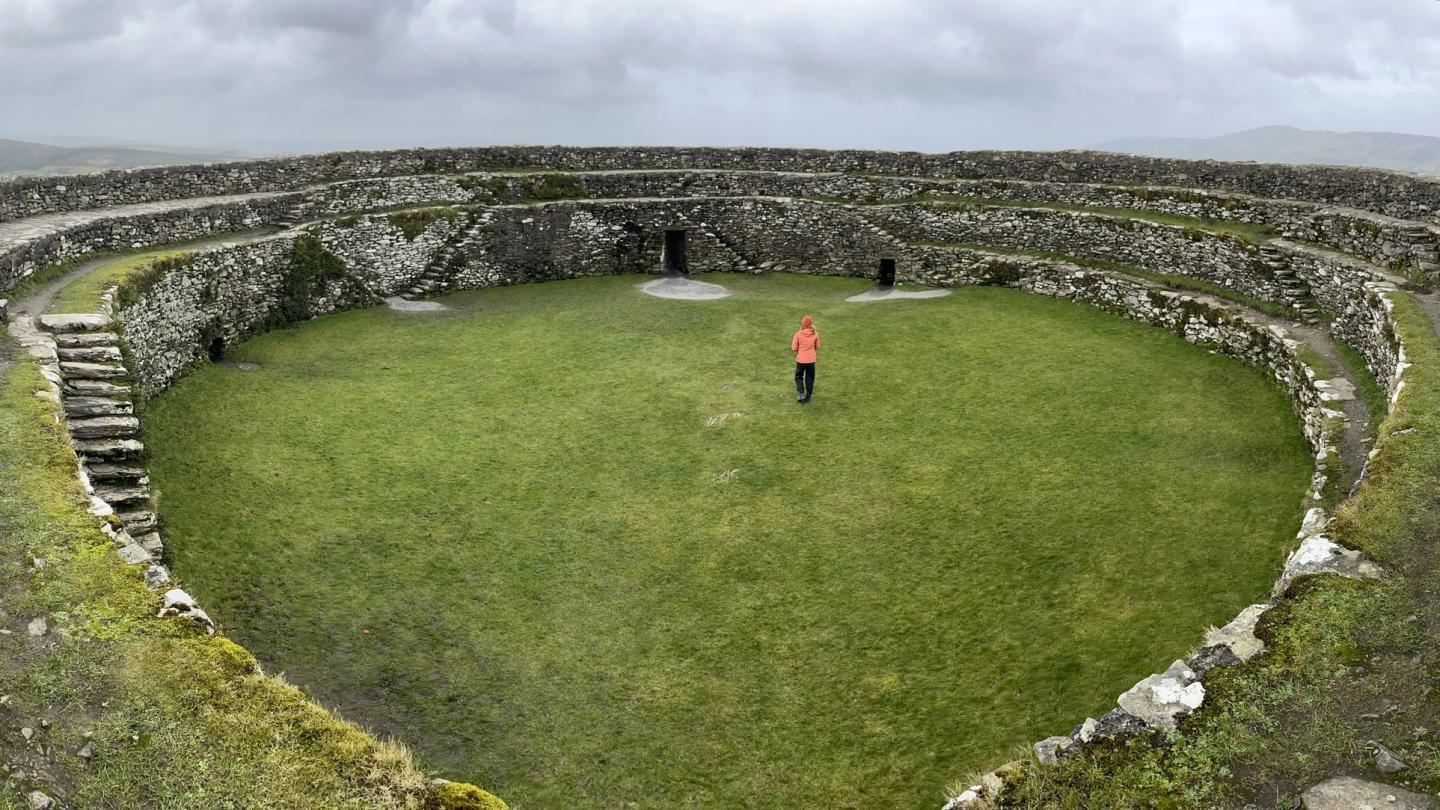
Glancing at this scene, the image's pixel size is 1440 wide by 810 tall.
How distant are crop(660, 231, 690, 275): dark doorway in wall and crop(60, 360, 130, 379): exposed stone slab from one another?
1817 centimetres

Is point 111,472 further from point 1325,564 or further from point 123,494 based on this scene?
point 1325,564

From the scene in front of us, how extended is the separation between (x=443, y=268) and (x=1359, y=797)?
2504 cm

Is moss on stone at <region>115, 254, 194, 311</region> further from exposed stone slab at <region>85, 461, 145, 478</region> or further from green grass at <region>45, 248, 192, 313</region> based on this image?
exposed stone slab at <region>85, 461, 145, 478</region>

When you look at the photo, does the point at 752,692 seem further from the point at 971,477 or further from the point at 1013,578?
the point at 971,477

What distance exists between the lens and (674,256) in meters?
30.6

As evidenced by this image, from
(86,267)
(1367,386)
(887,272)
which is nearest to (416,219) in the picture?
(86,267)

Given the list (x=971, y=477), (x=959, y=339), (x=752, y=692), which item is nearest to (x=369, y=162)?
(x=959, y=339)

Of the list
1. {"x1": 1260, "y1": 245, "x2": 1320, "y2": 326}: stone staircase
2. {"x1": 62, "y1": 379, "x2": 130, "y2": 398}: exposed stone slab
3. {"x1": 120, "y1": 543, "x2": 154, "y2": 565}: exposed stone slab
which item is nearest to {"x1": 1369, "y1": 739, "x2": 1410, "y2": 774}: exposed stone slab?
{"x1": 120, "y1": 543, "x2": 154, "y2": 565}: exposed stone slab

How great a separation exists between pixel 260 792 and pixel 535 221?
77.6ft

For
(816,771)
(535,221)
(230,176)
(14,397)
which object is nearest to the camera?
(816,771)

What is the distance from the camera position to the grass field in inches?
363

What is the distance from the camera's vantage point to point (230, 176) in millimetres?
26375

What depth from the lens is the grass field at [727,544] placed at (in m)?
9.21

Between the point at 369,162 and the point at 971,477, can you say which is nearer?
the point at 971,477
